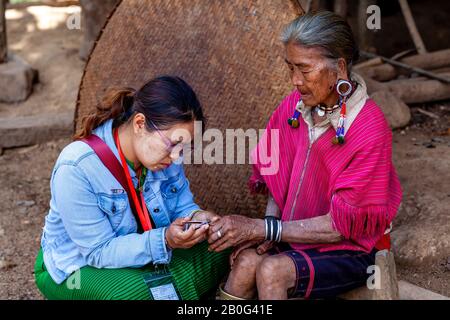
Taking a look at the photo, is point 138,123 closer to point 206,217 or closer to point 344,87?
point 206,217

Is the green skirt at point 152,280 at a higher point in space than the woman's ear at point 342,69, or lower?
lower

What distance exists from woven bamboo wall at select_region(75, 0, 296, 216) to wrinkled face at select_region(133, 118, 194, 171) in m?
0.96

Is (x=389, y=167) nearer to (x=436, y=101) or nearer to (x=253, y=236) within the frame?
(x=253, y=236)

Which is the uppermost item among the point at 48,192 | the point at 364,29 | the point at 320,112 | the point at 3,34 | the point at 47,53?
the point at 320,112

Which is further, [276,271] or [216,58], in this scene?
[216,58]

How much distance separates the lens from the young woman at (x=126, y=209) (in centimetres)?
278

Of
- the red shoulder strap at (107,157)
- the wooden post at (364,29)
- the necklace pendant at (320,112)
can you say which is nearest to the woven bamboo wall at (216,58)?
the necklace pendant at (320,112)

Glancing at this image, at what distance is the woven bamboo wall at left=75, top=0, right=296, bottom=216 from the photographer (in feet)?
12.0

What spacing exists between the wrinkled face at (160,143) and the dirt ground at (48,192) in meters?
1.25

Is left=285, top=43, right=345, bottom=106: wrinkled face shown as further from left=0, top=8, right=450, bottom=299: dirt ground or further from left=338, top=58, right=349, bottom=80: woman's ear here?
left=0, top=8, right=450, bottom=299: dirt ground

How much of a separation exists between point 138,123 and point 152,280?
658 millimetres

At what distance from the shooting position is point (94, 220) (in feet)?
9.35

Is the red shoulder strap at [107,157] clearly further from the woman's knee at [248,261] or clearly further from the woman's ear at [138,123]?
the woman's knee at [248,261]

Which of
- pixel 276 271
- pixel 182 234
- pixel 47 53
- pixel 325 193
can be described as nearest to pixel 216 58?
pixel 325 193
